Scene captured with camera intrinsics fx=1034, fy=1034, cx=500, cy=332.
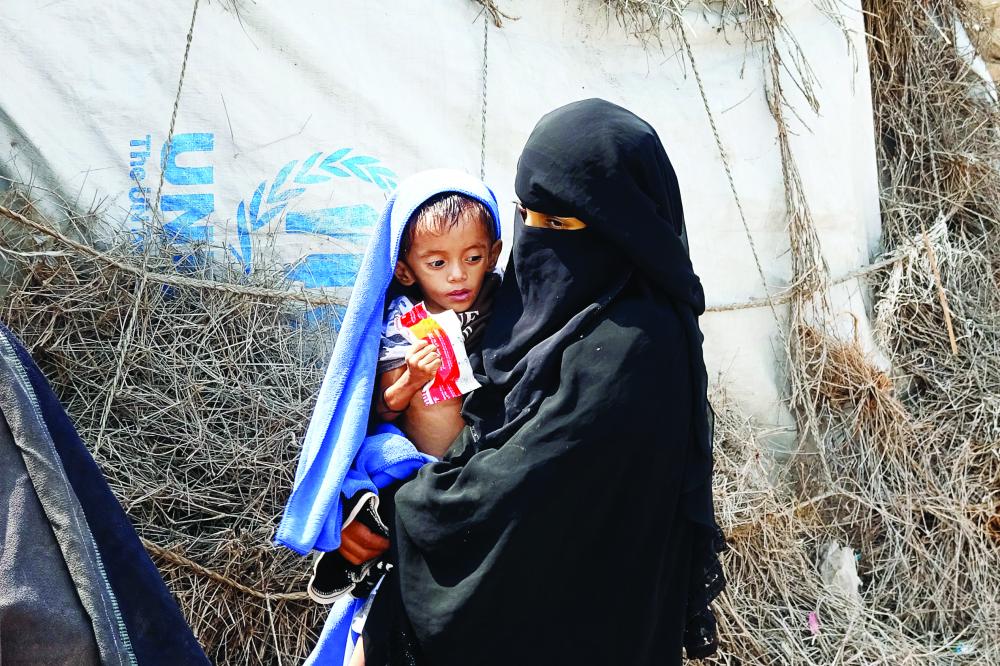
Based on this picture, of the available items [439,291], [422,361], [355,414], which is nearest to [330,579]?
[355,414]

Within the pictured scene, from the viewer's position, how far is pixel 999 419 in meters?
3.97

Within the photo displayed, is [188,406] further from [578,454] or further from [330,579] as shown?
[578,454]

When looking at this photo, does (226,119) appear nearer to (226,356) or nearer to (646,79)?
(226,356)

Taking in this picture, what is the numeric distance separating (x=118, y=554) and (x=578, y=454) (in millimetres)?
753

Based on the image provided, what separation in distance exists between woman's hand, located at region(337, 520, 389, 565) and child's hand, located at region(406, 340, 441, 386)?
313 millimetres

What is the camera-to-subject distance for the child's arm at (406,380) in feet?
6.40

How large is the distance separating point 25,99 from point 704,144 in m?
2.21

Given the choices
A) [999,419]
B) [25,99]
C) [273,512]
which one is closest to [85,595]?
[273,512]

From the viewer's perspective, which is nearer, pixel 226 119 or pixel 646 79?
pixel 226 119

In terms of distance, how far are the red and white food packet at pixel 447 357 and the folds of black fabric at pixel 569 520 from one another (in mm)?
157

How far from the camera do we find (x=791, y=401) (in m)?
3.67

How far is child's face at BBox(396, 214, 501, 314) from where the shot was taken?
2045mm

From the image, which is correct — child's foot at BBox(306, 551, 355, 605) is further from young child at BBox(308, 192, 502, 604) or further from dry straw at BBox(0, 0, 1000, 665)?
dry straw at BBox(0, 0, 1000, 665)

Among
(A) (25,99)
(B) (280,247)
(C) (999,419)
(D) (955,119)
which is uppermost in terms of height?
(A) (25,99)
